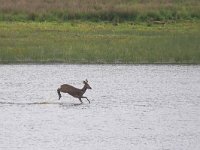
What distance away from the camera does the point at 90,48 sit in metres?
31.1

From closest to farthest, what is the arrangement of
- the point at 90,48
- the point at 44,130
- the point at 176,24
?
the point at 44,130
the point at 90,48
the point at 176,24

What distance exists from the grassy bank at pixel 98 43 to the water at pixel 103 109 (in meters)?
1.30

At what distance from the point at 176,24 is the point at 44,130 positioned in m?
24.5

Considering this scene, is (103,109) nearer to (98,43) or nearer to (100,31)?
(98,43)

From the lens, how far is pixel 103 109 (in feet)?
65.3

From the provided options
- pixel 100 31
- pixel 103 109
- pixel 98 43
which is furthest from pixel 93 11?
pixel 103 109

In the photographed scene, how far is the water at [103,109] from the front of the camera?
16250 mm

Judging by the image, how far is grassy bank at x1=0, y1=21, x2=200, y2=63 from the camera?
29.6m

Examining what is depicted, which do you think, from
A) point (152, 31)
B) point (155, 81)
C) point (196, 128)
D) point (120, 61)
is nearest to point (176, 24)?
point (152, 31)

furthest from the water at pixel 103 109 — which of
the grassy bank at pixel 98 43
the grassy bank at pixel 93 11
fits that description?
the grassy bank at pixel 93 11

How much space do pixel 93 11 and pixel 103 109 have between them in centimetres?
2256

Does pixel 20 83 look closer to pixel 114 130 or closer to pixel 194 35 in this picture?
pixel 114 130

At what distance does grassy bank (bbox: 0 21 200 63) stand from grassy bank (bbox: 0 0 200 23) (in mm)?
1394

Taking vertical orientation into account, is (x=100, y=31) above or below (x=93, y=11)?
below
